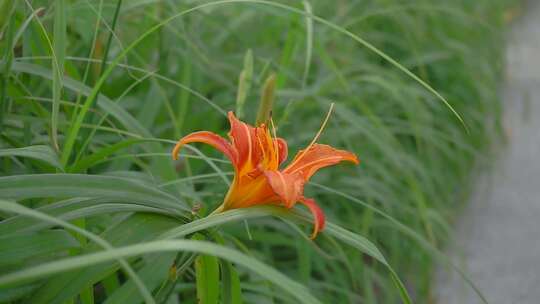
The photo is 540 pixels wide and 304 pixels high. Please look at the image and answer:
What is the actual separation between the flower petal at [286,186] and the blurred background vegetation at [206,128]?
41 millimetres

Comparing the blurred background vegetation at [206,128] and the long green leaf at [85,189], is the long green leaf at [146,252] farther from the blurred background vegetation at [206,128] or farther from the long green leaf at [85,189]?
the long green leaf at [85,189]

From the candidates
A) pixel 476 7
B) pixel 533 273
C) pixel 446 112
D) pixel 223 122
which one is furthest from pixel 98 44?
pixel 476 7

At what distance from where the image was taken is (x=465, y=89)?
275 centimetres

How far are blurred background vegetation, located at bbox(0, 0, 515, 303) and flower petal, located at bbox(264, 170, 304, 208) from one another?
1.6 inches

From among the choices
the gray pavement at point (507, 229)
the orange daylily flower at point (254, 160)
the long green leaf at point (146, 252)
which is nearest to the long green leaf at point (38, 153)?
the orange daylily flower at point (254, 160)

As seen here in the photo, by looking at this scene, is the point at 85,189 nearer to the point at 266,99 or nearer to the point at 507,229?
the point at 266,99

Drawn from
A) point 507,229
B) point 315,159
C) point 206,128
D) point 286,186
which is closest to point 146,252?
point 286,186

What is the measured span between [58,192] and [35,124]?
472 mm

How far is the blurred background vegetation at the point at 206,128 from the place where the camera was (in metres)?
0.84

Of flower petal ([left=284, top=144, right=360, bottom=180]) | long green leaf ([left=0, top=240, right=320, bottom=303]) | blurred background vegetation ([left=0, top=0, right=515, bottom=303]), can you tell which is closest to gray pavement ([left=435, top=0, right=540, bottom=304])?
blurred background vegetation ([left=0, top=0, right=515, bottom=303])

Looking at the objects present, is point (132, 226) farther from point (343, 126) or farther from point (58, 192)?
point (343, 126)

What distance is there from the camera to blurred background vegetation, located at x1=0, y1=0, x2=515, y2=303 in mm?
839

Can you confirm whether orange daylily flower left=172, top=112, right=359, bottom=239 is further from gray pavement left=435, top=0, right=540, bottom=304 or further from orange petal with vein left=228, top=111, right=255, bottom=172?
gray pavement left=435, top=0, right=540, bottom=304

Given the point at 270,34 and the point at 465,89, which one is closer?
the point at 270,34
